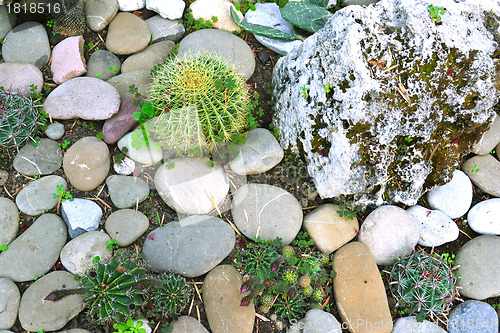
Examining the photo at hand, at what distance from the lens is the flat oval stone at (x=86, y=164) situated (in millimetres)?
3717

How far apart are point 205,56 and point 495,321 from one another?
3.67 m

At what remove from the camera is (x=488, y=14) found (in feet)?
11.2

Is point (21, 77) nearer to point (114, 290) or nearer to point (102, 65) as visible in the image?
point (102, 65)

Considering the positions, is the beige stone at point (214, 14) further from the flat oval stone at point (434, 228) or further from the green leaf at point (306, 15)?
the flat oval stone at point (434, 228)

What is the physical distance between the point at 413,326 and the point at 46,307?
3224 millimetres

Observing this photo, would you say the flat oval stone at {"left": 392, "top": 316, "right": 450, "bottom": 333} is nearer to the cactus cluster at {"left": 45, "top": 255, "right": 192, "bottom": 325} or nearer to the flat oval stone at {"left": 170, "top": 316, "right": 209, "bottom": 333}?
the flat oval stone at {"left": 170, "top": 316, "right": 209, "bottom": 333}

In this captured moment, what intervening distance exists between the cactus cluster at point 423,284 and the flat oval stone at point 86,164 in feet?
9.75

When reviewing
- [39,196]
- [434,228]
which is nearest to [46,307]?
[39,196]

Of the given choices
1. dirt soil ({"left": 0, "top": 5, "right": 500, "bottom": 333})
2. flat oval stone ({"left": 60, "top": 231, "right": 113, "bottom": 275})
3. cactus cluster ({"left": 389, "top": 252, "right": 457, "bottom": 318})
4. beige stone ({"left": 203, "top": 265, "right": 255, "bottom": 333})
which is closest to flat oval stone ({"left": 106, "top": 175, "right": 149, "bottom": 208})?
dirt soil ({"left": 0, "top": 5, "right": 500, "bottom": 333})

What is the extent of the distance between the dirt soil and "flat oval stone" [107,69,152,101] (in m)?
0.43

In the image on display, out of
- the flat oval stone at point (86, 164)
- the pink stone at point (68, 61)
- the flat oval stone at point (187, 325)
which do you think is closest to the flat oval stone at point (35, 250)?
the flat oval stone at point (86, 164)

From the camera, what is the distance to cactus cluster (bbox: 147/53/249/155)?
10.9ft

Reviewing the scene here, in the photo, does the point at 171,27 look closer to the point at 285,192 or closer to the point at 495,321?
the point at 285,192

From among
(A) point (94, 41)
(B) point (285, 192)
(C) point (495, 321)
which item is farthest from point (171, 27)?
(C) point (495, 321)
